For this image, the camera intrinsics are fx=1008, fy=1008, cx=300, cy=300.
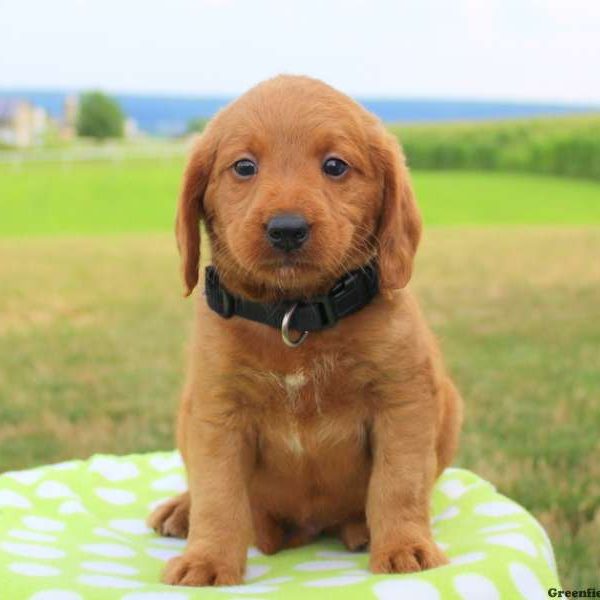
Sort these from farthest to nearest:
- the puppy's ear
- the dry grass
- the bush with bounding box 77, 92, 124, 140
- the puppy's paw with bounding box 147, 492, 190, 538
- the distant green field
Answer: the bush with bounding box 77, 92, 124, 140
the distant green field
the dry grass
the puppy's paw with bounding box 147, 492, 190, 538
the puppy's ear

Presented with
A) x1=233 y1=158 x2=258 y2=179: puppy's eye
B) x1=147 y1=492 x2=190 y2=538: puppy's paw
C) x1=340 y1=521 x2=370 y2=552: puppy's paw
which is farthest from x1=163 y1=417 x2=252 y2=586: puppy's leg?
x1=233 y1=158 x2=258 y2=179: puppy's eye

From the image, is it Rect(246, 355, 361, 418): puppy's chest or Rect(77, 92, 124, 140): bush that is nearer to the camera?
Rect(246, 355, 361, 418): puppy's chest

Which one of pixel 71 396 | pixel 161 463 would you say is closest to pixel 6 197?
pixel 71 396

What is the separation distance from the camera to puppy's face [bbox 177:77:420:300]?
2.58 metres

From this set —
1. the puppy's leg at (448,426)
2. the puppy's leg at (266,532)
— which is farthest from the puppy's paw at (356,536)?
the puppy's leg at (448,426)

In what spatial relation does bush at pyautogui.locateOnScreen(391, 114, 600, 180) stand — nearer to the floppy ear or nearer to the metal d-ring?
the floppy ear

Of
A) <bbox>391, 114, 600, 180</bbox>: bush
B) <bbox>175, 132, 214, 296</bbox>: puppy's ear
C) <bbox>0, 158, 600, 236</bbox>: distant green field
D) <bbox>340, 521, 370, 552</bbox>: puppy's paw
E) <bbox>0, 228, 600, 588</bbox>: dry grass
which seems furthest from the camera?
<bbox>391, 114, 600, 180</bbox>: bush

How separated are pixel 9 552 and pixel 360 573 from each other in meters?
1.04

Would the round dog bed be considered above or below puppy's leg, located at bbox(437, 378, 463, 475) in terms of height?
below

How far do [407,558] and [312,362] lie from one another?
59 centimetres

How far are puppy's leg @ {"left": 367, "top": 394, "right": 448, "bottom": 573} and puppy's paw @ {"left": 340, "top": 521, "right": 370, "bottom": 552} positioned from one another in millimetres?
312

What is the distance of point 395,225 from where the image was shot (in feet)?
9.38

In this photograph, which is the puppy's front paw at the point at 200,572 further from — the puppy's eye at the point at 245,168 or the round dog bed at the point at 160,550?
the puppy's eye at the point at 245,168

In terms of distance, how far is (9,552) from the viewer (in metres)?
2.98
